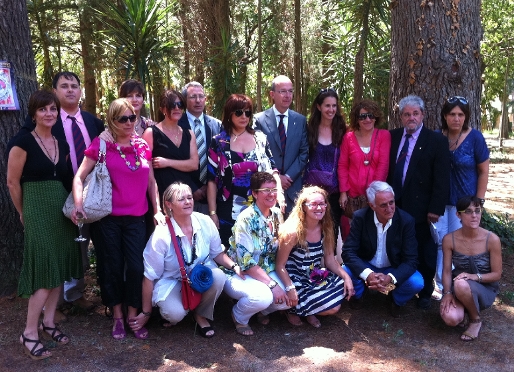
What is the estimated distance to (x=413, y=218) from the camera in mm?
4355

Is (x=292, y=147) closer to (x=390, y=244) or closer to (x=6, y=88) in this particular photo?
(x=390, y=244)

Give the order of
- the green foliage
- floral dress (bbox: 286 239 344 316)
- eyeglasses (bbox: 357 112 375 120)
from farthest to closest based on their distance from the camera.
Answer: the green foliage, eyeglasses (bbox: 357 112 375 120), floral dress (bbox: 286 239 344 316)

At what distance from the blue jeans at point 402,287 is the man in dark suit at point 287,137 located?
1.02m

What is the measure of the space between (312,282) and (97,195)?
1917 millimetres

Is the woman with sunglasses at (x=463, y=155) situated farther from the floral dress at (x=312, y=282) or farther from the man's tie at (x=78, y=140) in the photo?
the man's tie at (x=78, y=140)

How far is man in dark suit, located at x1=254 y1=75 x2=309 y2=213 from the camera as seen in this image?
15.7 feet

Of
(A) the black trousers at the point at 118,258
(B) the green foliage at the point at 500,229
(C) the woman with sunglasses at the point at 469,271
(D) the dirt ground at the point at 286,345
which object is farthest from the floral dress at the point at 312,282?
(B) the green foliage at the point at 500,229

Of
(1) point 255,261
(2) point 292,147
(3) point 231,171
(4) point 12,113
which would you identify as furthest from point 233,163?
(4) point 12,113

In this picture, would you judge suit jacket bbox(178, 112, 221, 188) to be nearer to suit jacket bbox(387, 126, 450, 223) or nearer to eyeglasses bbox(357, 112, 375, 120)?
eyeglasses bbox(357, 112, 375, 120)

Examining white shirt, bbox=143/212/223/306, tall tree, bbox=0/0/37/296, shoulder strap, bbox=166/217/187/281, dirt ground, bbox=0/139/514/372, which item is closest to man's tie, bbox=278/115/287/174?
white shirt, bbox=143/212/223/306

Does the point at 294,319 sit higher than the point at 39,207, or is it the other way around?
the point at 39,207

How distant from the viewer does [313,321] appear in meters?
4.20

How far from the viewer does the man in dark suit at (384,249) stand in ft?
Answer: 13.7

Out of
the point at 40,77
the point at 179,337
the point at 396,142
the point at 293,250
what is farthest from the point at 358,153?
the point at 40,77
